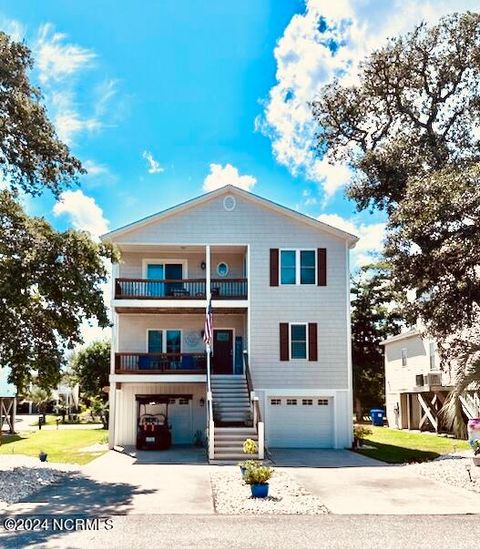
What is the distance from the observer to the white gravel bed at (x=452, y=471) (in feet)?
48.2

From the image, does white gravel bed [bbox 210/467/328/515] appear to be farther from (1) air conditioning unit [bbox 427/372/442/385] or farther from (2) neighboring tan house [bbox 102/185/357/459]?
(1) air conditioning unit [bbox 427/372/442/385]

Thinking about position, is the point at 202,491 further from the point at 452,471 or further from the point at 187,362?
the point at 187,362

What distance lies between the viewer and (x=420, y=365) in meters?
32.2

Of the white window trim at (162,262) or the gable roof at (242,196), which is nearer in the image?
the gable roof at (242,196)

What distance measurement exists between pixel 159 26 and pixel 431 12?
34.2ft

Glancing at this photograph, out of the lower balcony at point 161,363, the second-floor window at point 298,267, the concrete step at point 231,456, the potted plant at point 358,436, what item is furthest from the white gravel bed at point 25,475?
the second-floor window at point 298,267

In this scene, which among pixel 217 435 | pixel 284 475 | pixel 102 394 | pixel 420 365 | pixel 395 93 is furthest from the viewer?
pixel 102 394

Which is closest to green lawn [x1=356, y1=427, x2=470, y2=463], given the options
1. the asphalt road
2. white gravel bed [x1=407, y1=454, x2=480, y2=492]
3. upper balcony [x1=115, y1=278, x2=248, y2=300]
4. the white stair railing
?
white gravel bed [x1=407, y1=454, x2=480, y2=492]

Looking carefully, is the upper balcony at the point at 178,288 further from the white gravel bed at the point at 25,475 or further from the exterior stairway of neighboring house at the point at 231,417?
the white gravel bed at the point at 25,475

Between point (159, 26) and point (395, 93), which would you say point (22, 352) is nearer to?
point (159, 26)

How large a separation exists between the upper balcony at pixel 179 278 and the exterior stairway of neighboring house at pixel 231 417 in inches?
116

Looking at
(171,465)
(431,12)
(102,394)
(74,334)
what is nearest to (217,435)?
(171,465)

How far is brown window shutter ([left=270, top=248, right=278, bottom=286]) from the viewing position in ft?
80.8

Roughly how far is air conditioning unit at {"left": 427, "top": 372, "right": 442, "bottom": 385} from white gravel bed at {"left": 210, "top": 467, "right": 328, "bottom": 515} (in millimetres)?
16124
